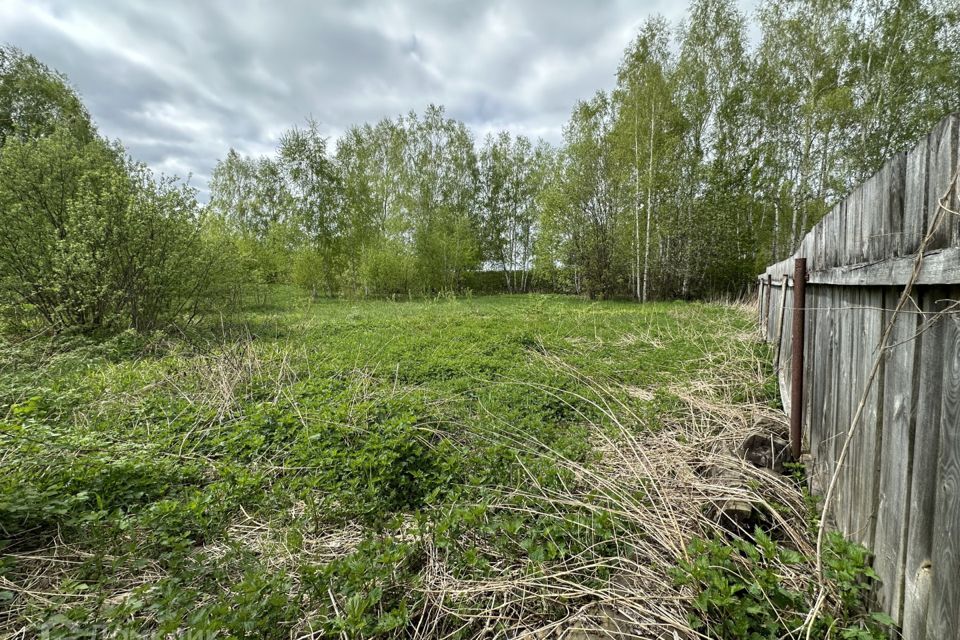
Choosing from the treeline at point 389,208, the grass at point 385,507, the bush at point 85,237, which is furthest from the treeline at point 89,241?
the treeline at point 389,208

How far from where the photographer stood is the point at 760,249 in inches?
702

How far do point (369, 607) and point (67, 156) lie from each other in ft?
31.6

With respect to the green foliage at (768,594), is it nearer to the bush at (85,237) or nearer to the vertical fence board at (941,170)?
the vertical fence board at (941,170)

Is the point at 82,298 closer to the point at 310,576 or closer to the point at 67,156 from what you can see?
the point at 67,156

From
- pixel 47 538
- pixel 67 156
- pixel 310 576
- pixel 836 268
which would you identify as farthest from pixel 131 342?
pixel 836 268

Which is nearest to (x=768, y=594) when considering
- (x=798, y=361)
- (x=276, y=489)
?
(x=798, y=361)

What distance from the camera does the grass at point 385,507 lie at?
1.62 metres

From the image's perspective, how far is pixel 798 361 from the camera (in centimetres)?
256

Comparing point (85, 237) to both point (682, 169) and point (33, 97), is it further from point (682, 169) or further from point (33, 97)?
point (682, 169)

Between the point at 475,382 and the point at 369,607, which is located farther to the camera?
the point at 475,382

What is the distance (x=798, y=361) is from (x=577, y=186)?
59.5 feet

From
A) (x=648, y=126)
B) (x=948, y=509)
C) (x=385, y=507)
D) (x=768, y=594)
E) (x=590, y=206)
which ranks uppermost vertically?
(x=648, y=126)

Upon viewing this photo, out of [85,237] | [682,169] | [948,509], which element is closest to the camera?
[948,509]

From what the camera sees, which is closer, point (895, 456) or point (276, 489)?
point (895, 456)
